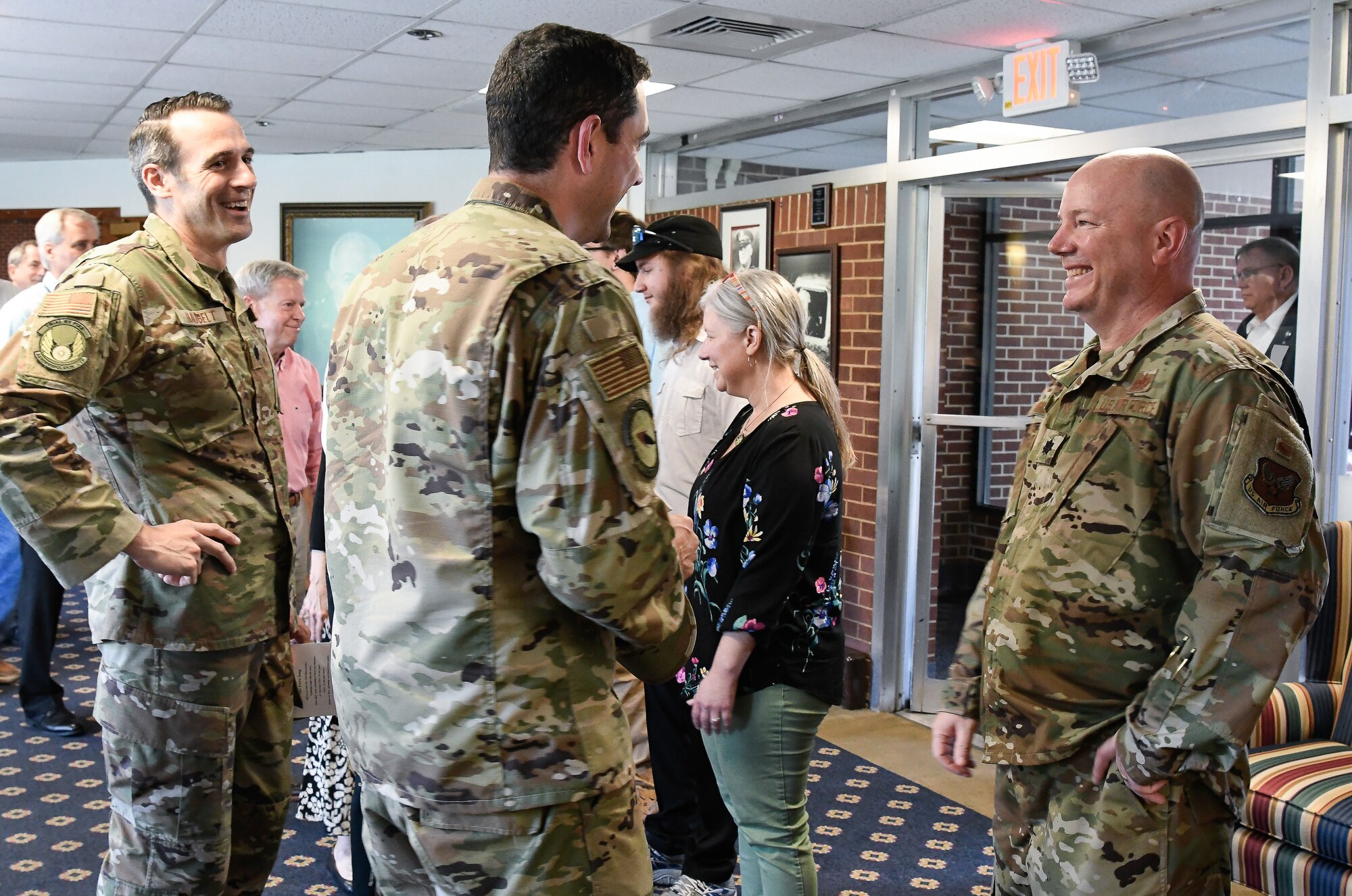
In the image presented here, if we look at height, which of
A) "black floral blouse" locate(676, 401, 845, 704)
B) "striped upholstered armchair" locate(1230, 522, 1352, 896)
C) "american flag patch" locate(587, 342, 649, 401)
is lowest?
"striped upholstered armchair" locate(1230, 522, 1352, 896)

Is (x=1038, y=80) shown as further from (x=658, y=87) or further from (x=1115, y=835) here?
(x=1115, y=835)

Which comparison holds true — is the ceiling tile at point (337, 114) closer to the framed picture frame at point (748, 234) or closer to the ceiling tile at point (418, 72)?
the ceiling tile at point (418, 72)

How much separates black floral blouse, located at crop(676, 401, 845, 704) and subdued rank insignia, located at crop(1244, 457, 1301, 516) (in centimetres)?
94

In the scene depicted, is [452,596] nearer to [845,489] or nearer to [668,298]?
[668,298]

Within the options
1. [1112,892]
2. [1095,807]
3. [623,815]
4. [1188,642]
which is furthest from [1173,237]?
[623,815]

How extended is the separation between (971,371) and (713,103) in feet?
6.38

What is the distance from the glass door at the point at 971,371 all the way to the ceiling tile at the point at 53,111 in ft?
16.3

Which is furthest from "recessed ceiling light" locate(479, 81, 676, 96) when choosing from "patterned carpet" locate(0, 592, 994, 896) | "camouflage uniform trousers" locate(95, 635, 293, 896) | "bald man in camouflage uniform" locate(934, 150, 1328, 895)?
"camouflage uniform trousers" locate(95, 635, 293, 896)

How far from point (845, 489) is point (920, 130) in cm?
169

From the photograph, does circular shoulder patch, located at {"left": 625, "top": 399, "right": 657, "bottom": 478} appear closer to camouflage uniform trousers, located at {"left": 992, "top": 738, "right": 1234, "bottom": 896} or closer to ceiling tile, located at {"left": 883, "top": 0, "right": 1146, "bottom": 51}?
camouflage uniform trousers, located at {"left": 992, "top": 738, "right": 1234, "bottom": 896}

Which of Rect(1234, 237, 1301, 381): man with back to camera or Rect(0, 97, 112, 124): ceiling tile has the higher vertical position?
Rect(0, 97, 112, 124): ceiling tile

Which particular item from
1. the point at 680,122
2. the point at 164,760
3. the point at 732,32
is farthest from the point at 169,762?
the point at 680,122

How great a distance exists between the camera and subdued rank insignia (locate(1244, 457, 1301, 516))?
1602 mm

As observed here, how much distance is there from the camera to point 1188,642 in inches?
64.1
